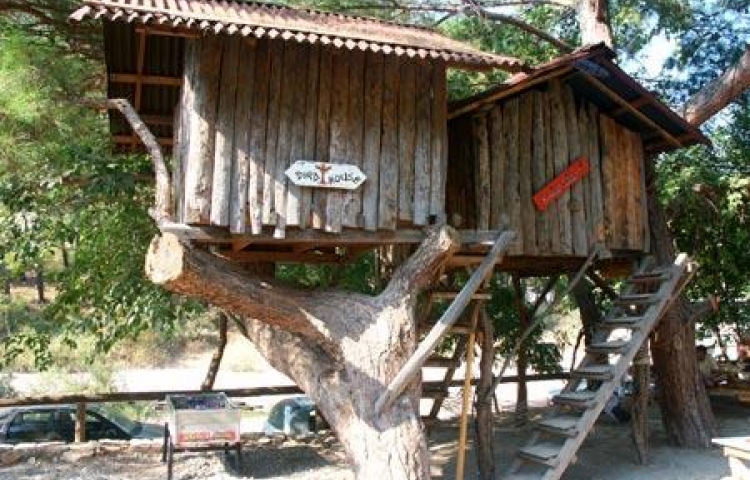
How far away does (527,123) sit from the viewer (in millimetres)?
8422

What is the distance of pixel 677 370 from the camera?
10.1 meters

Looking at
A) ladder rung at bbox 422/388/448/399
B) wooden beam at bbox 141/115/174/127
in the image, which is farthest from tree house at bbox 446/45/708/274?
wooden beam at bbox 141/115/174/127

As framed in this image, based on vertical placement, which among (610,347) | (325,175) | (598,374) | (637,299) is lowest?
(598,374)

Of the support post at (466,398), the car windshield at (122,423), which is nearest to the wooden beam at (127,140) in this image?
the support post at (466,398)

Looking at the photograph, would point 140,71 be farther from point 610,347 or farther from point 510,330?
point 510,330

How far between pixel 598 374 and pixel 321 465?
3529mm

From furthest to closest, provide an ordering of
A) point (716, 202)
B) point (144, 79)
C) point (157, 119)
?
1. point (716, 202)
2. point (157, 119)
3. point (144, 79)

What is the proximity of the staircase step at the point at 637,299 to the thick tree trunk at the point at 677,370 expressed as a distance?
118 cm

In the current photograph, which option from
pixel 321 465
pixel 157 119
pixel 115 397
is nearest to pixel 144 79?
pixel 157 119

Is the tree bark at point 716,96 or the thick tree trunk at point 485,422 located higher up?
the tree bark at point 716,96

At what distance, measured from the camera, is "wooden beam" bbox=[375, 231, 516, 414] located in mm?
6418

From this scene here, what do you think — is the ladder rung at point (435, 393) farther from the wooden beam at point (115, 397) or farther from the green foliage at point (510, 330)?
the green foliage at point (510, 330)

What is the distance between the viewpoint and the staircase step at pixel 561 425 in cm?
773

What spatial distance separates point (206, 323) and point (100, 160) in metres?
19.1
